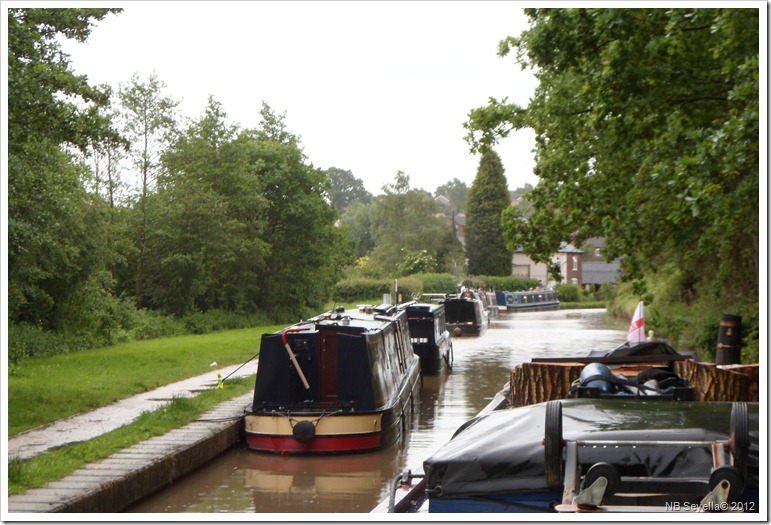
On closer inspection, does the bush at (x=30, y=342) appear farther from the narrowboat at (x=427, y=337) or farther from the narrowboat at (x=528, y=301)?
the narrowboat at (x=528, y=301)

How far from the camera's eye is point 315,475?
12.0 m

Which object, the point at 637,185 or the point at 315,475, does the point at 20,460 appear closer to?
A: the point at 315,475

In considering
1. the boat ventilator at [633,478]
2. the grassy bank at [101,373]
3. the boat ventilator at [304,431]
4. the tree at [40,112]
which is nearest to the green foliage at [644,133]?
the boat ventilator at [633,478]

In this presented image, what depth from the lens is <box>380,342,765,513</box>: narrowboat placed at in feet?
13.1

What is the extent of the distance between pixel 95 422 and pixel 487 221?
6214cm

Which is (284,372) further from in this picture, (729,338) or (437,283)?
(437,283)

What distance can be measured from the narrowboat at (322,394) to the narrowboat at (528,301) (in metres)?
47.3

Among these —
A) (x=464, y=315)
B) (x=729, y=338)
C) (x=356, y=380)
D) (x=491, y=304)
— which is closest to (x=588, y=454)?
(x=356, y=380)

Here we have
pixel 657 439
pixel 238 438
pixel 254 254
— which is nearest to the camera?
pixel 657 439

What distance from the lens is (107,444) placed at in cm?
1067

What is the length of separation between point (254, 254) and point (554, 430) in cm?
3402

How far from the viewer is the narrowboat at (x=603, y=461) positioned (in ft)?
13.1

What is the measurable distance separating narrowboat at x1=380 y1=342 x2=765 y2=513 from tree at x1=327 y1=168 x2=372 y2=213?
112 meters

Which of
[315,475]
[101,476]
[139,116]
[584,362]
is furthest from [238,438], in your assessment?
[139,116]
